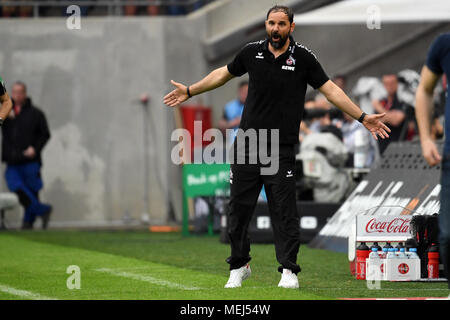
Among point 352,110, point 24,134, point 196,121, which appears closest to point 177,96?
point 352,110

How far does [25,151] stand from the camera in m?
18.9

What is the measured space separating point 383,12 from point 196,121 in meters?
5.98

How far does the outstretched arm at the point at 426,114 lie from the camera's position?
665 centimetres

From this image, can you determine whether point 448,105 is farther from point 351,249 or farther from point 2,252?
point 2,252

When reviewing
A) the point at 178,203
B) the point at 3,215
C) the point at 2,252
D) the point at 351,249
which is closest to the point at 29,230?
the point at 3,215

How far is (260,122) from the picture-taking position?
8.67 m

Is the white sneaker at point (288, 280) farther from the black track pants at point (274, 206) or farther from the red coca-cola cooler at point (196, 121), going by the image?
the red coca-cola cooler at point (196, 121)

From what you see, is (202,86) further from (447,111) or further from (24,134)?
(24,134)

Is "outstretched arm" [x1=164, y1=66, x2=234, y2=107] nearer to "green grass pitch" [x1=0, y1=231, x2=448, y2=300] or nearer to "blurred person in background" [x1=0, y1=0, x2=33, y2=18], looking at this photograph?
"green grass pitch" [x1=0, y1=231, x2=448, y2=300]

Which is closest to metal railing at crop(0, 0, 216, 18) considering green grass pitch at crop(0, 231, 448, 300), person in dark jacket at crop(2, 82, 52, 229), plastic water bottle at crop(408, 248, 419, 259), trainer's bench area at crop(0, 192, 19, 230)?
person in dark jacket at crop(2, 82, 52, 229)

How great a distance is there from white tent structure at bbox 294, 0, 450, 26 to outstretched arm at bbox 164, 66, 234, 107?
6.68 metres

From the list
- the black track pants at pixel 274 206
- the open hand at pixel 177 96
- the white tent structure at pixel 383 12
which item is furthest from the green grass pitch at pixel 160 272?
the white tent structure at pixel 383 12

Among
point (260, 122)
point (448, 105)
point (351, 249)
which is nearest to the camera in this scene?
point (448, 105)

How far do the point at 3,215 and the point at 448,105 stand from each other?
42.4 feet
